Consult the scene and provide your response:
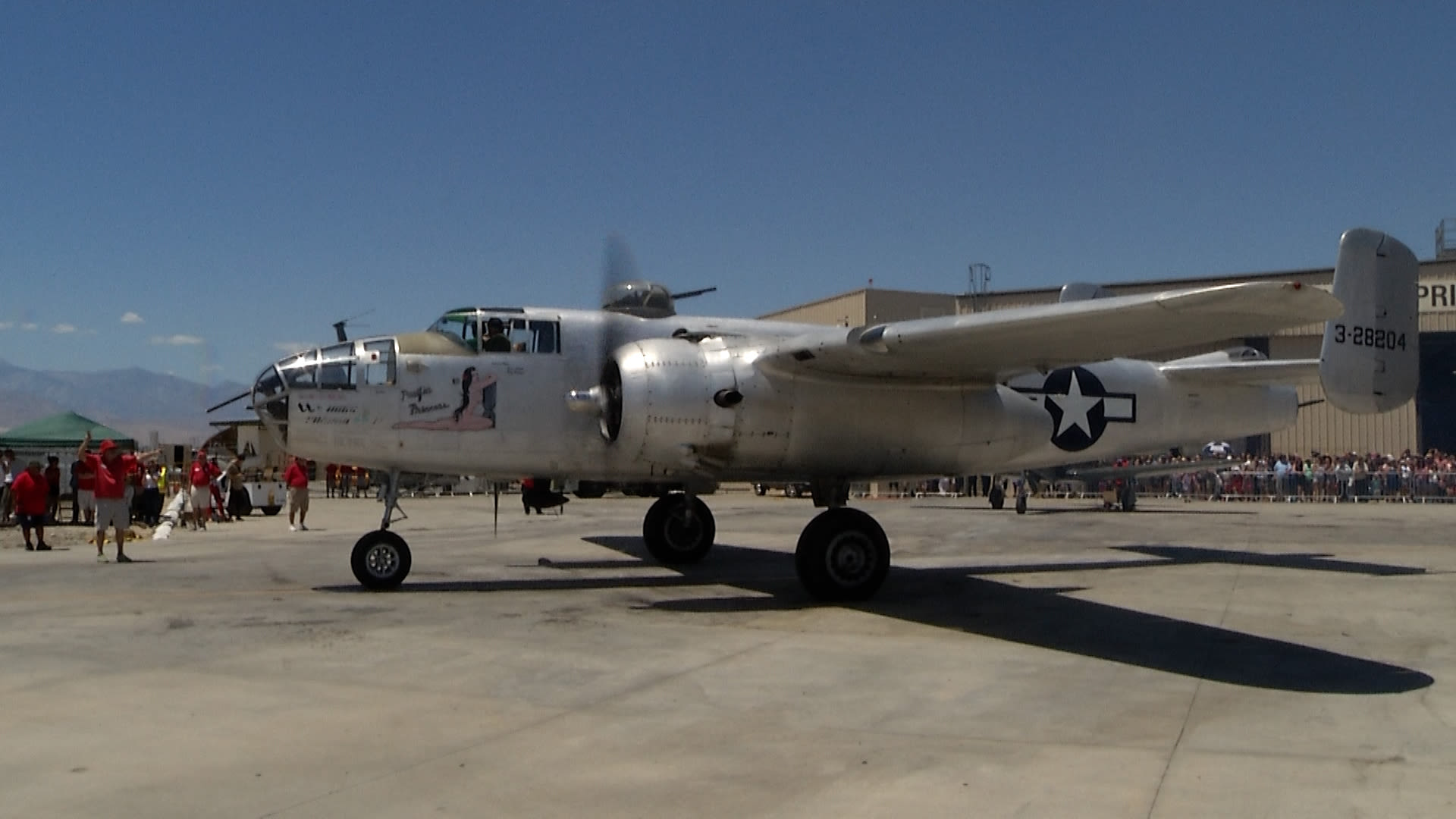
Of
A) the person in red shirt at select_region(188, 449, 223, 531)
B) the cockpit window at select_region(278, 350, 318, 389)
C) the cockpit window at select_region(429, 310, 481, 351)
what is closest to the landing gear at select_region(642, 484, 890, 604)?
the cockpit window at select_region(429, 310, 481, 351)

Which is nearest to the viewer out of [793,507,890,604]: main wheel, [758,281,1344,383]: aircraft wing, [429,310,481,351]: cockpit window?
[758,281,1344,383]: aircraft wing

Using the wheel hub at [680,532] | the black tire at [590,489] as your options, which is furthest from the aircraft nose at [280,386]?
the wheel hub at [680,532]

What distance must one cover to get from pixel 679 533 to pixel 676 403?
476 cm

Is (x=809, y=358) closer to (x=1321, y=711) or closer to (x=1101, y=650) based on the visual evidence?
(x=1101, y=650)

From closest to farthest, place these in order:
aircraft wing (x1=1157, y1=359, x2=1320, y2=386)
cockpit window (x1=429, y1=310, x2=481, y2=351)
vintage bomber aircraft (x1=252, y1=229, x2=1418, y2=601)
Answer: vintage bomber aircraft (x1=252, y1=229, x2=1418, y2=601)
cockpit window (x1=429, y1=310, x2=481, y2=351)
aircraft wing (x1=1157, y1=359, x2=1320, y2=386)

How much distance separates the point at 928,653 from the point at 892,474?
4137 millimetres

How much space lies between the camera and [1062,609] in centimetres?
1109

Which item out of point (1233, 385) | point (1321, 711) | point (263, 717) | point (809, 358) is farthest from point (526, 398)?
point (1233, 385)

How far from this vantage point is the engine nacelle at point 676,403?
1100cm

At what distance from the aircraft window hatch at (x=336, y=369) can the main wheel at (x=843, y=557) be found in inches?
210

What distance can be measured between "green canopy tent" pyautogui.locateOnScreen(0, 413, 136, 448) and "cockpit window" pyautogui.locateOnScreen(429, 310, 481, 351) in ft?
64.0

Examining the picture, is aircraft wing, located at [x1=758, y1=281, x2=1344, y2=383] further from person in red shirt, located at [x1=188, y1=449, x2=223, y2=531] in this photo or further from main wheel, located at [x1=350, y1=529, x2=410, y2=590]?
person in red shirt, located at [x1=188, y1=449, x2=223, y2=531]

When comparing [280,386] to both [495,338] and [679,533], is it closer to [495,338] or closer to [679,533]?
[495,338]

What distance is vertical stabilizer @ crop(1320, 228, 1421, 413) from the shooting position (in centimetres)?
1322
